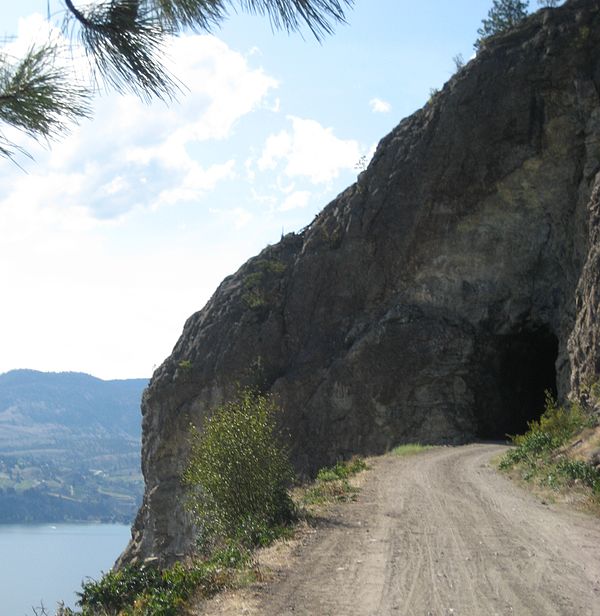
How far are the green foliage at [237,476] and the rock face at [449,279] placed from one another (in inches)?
690

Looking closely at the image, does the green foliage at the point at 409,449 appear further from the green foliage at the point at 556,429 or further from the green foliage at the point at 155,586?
the green foliage at the point at 155,586

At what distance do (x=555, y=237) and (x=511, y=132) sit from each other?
4.99m

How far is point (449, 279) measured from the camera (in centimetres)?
3512

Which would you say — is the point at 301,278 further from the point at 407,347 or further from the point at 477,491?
the point at 477,491

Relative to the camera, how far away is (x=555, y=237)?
32.6 metres

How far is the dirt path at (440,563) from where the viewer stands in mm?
7715

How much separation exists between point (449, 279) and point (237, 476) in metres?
23.3

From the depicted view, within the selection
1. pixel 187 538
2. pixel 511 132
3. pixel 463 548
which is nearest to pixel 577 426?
pixel 463 548

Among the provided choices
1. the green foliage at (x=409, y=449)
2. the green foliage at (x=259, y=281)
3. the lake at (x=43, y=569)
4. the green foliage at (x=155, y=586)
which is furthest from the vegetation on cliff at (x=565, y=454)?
the lake at (x=43, y=569)

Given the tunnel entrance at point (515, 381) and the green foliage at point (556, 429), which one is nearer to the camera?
the green foliage at point (556, 429)

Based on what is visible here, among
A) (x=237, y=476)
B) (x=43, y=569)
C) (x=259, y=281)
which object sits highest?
(x=259, y=281)

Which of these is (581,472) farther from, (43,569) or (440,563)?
(43,569)

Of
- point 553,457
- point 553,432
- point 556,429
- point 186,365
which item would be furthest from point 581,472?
point 186,365

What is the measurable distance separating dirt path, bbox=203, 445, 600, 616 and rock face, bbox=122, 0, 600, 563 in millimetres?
16511
